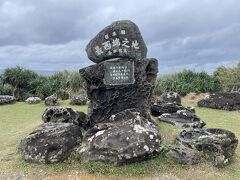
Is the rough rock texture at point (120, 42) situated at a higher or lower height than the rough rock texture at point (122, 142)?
higher

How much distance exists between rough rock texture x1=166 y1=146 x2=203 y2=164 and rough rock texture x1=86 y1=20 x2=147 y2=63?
102 inches

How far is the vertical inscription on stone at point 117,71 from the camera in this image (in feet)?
29.0

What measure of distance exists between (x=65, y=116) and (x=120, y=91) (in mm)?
1700

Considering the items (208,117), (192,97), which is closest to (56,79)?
(192,97)

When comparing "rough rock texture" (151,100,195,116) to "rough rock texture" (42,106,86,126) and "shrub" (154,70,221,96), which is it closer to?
"rough rock texture" (42,106,86,126)

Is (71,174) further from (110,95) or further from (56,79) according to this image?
(56,79)

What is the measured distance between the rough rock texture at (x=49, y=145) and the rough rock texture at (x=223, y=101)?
942cm

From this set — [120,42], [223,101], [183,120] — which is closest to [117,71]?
[120,42]

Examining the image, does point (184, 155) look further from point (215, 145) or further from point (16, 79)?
point (16, 79)

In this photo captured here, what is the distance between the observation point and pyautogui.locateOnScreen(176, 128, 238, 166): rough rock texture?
7.27 m

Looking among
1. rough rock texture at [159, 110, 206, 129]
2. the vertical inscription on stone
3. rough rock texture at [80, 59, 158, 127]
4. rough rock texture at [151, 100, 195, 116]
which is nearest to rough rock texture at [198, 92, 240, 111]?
rough rock texture at [151, 100, 195, 116]

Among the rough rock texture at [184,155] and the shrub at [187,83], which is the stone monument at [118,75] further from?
the shrub at [187,83]

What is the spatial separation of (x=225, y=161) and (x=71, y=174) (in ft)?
9.60

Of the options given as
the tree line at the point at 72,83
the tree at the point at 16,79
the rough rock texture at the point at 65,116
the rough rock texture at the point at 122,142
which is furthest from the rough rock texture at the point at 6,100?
the rough rock texture at the point at 122,142
